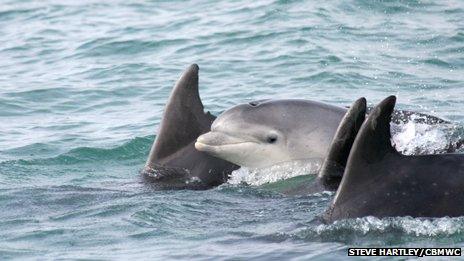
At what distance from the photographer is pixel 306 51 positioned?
21.7 metres

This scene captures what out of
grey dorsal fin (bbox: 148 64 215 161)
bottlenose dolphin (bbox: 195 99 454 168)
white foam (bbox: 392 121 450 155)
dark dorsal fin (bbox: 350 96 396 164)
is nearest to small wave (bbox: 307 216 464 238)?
dark dorsal fin (bbox: 350 96 396 164)

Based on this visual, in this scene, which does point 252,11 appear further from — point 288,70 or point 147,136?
point 147,136

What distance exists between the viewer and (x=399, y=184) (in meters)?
9.77

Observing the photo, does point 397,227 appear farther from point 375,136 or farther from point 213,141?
point 213,141

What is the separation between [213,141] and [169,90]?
7.95 m

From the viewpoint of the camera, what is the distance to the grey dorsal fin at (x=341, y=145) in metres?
9.99

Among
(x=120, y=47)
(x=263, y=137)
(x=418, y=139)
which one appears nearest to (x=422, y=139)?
(x=418, y=139)

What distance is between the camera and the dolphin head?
1215 cm

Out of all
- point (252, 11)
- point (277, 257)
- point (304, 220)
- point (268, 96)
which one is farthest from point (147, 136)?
point (252, 11)

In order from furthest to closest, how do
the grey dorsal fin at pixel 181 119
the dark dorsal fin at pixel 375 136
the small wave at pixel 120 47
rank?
the small wave at pixel 120 47
the grey dorsal fin at pixel 181 119
the dark dorsal fin at pixel 375 136

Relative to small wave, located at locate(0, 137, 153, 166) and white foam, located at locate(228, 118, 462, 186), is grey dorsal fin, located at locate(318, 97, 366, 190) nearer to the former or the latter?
white foam, located at locate(228, 118, 462, 186)

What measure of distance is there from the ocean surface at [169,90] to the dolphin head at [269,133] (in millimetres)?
308

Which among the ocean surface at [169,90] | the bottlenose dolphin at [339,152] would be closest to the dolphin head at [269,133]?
the ocean surface at [169,90]

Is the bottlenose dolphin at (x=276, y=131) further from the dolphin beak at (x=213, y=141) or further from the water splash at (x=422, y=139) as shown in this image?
the water splash at (x=422, y=139)
